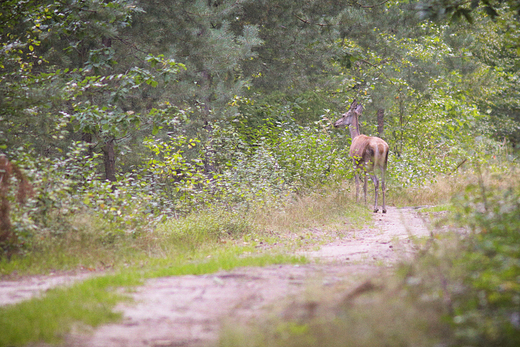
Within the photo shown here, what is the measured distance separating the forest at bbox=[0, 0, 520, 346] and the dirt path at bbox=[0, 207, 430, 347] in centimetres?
50

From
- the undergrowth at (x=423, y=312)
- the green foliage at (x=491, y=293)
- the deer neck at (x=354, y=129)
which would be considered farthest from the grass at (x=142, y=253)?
the deer neck at (x=354, y=129)

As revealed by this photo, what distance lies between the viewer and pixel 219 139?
538 inches

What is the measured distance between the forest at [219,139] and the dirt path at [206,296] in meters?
0.50

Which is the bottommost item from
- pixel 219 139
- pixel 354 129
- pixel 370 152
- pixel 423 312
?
pixel 370 152

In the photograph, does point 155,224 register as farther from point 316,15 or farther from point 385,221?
point 316,15

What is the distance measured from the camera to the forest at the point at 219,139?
18.1 feet

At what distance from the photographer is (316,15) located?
14.5 m

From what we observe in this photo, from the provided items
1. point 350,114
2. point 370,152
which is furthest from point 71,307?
point 350,114

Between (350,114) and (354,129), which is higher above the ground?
(350,114)

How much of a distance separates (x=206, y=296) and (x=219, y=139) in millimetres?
9528

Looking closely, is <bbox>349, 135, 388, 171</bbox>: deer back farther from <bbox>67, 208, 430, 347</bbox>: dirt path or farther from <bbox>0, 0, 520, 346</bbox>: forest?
<bbox>67, 208, 430, 347</bbox>: dirt path

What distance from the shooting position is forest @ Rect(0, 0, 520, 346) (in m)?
5.52

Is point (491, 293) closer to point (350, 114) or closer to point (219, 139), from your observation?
point (219, 139)

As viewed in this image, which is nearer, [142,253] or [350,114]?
[142,253]
